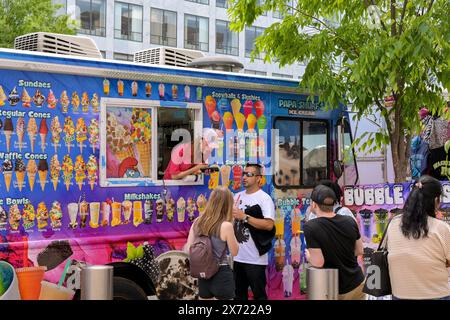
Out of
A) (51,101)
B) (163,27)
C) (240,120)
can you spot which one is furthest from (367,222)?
(163,27)

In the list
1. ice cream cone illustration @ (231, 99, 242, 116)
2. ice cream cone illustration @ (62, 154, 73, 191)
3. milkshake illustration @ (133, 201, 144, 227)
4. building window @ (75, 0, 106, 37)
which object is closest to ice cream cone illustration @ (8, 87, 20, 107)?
ice cream cone illustration @ (62, 154, 73, 191)

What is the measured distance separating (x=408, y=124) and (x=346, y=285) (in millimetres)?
3627

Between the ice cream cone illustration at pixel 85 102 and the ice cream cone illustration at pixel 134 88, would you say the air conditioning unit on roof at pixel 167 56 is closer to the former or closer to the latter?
the ice cream cone illustration at pixel 134 88

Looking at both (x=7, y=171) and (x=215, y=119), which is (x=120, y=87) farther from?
(x=7, y=171)

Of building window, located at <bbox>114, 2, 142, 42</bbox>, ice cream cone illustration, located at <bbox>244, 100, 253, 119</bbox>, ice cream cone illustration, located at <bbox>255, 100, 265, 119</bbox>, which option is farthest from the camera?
building window, located at <bbox>114, 2, 142, 42</bbox>

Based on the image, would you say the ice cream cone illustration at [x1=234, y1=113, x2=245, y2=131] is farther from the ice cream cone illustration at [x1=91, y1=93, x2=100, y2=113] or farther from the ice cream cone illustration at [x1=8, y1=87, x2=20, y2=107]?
the ice cream cone illustration at [x1=8, y1=87, x2=20, y2=107]

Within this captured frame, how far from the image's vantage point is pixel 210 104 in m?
7.80

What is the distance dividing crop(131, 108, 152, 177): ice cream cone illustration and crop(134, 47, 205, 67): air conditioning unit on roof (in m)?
1.29

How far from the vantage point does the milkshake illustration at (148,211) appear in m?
7.12

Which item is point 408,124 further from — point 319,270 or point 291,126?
point 319,270

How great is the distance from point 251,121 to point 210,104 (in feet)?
2.01

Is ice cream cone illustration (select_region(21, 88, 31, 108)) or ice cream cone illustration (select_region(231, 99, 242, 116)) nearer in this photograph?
ice cream cone illustration (select_region(21, 88, 31, 108))

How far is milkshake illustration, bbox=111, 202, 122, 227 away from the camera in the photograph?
22.7ft

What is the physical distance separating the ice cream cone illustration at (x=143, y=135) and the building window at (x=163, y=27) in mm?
34518
